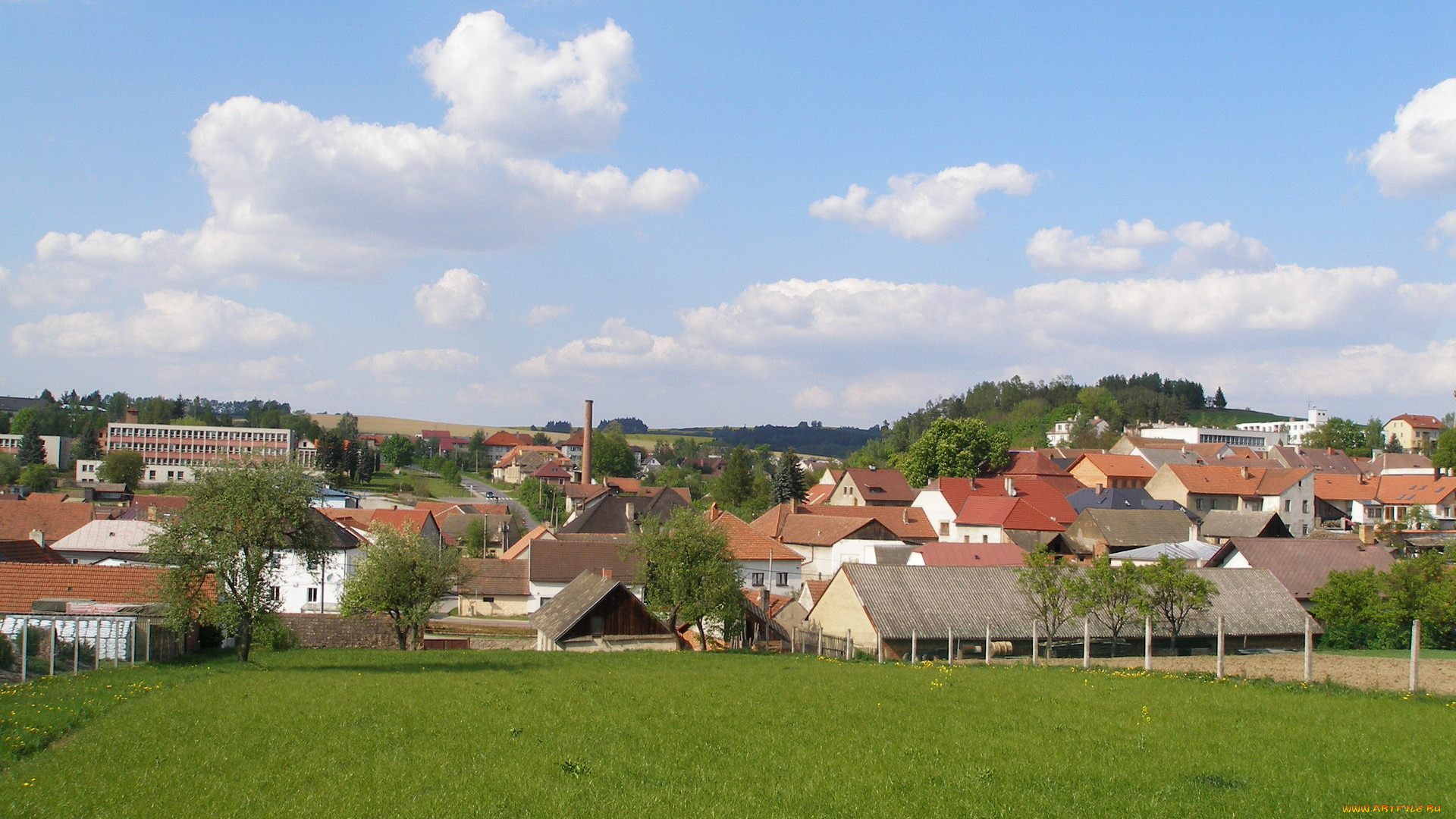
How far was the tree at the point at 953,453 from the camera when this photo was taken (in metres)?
109

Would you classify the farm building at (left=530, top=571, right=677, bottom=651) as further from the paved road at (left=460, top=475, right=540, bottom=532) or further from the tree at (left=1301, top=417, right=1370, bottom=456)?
the tree at (left=1301, top=417, right=1370, bottom=456)

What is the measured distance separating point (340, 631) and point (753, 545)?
103ft

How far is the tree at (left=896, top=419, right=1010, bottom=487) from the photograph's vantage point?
109 m

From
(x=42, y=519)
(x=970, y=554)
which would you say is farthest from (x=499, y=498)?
(x=970, y=554)

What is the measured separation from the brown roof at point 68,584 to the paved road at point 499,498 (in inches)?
2658

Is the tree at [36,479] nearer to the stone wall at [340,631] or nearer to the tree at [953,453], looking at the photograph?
the tree at [953,453]

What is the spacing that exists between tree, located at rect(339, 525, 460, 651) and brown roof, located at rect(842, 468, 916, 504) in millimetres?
63482

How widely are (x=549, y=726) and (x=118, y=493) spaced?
414 ft

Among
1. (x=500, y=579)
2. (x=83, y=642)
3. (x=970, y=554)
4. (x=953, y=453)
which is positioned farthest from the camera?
(x=953, y=453)

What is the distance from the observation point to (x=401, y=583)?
1630 inches

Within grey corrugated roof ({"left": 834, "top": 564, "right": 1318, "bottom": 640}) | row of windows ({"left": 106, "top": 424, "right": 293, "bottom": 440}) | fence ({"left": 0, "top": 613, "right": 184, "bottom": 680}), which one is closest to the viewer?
fence ({"left": 0, "top": 613, "right": 184, "bottom": 680})

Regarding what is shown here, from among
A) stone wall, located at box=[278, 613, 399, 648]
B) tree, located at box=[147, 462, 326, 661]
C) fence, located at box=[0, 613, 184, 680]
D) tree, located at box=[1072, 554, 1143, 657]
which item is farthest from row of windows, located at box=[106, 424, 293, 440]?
tree, located at box=[1072, 554, 1143, 657]

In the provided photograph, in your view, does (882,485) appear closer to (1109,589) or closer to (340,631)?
(340,631)

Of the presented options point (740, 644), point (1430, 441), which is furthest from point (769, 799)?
point (1430, 441)
